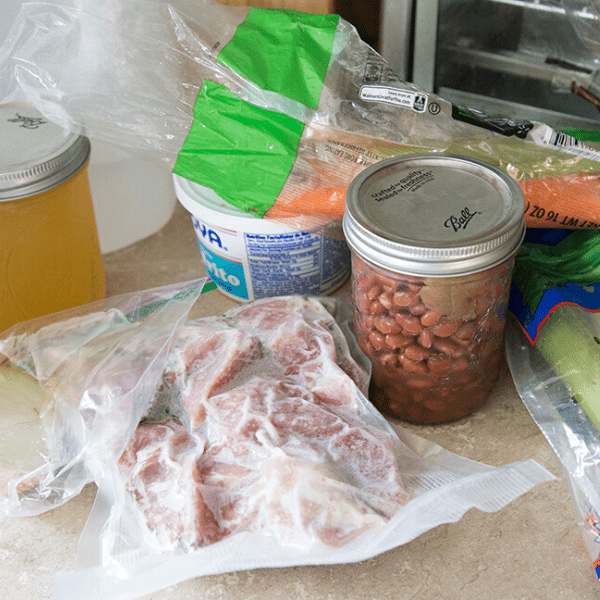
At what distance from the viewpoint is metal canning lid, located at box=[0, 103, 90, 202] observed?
2.54ft

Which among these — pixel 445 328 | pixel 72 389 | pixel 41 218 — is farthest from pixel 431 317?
pixel 41 218

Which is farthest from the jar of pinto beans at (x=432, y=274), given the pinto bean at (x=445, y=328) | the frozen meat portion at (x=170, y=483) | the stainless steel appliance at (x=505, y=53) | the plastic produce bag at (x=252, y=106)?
the stainless steel appliance at (x=505, y=53)

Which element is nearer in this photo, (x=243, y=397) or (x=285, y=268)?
(x=243, y=397)

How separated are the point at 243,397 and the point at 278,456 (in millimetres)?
85

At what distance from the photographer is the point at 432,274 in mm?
625

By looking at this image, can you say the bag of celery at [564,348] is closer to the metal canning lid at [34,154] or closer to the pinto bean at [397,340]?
the pinto bean at [397,340]

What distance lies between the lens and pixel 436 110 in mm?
801

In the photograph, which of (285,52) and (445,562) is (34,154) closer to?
(285,52)

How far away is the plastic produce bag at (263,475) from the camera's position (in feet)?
1.91

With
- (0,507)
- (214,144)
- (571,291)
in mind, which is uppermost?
(214,144)

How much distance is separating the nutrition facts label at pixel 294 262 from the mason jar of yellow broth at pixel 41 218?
229 millimetres

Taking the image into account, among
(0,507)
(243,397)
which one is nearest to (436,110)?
(243,397)

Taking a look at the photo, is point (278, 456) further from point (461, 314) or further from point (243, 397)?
point (461, 314)

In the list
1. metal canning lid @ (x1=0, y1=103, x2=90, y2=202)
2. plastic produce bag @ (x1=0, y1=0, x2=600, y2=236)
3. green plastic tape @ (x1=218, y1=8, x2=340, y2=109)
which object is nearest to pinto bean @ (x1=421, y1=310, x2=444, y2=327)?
plastic produce bag @ (x1=0, y1=0, x2=600, y2=236)
